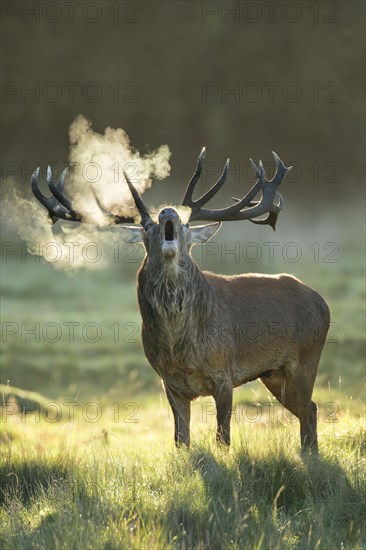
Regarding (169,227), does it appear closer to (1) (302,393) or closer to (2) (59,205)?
(2) (59,205)

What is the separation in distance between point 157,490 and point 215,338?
1.94 m

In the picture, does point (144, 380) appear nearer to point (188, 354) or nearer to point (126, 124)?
point (188, 354)

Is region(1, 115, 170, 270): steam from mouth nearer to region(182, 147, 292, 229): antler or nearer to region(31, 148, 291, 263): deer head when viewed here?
region(31, 148, 291, 263): deer head

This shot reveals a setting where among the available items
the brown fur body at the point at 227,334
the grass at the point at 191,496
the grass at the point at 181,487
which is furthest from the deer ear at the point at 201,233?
the grass at the point at 191,496

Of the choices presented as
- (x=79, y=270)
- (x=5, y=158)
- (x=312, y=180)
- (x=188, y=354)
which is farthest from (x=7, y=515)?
(x=312, y=180)

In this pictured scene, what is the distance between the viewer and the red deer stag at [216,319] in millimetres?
8062

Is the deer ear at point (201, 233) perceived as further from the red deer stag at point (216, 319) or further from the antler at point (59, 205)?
the antler at point (59, 205)

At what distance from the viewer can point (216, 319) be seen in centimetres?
848

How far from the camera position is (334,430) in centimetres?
925

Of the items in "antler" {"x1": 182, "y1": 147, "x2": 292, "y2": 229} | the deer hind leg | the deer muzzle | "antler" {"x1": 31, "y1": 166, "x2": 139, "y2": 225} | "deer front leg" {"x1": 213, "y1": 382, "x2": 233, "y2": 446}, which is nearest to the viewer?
the deer muzzle

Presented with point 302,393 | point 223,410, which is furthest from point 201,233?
point 302,393

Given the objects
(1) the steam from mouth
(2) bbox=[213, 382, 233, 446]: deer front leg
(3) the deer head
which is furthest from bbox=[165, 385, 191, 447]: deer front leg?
(1) the steam from mouth

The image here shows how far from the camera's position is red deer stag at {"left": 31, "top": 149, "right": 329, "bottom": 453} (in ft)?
26.5

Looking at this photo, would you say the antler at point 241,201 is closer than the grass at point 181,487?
No
